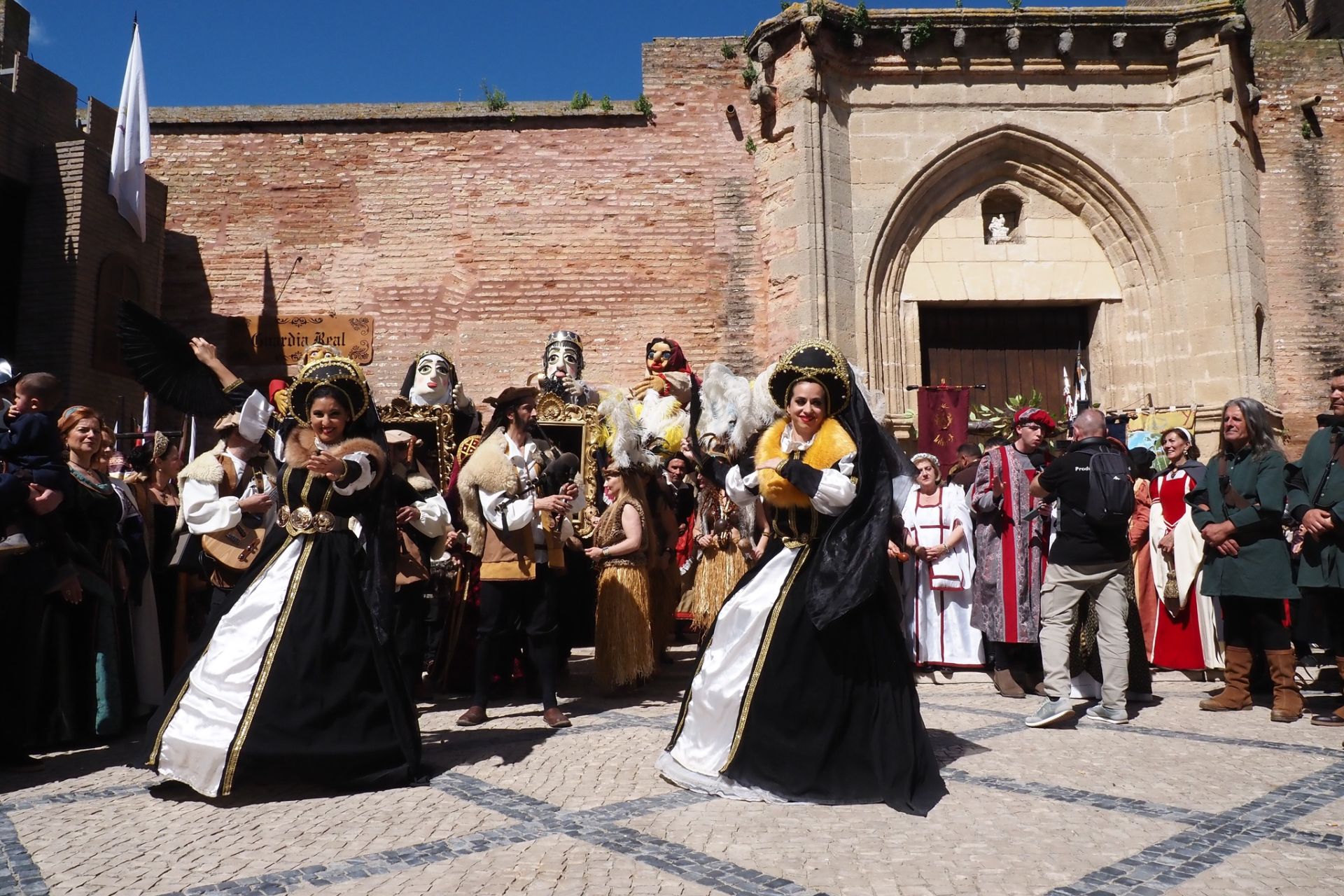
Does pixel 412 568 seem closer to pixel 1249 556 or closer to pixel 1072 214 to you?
pixel 1249 556

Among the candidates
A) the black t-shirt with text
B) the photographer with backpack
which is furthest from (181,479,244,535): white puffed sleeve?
the black t-shirt with text

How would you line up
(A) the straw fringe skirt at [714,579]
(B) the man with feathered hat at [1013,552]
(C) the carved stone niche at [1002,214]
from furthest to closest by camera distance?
1. (C) the carved stone niche at [1002,214]
2. (A) the straw fringe skirt at [714,579]
3. (B) the man with feathered hat at [1013,552]

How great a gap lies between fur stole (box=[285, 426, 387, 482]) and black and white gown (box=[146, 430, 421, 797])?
0.03 metres

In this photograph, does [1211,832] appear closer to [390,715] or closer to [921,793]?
[921,793]

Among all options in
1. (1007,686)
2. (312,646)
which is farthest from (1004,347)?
(312,646)

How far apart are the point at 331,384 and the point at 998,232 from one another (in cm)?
1079

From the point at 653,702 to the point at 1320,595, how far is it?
4159 mm

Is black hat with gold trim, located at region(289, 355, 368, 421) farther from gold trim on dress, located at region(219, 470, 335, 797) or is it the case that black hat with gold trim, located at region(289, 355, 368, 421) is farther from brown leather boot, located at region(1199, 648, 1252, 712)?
brown leather boot, located at region(1199, 648, 1252, 712)

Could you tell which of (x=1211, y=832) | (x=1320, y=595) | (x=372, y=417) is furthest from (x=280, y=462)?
(x=1320, y=595)

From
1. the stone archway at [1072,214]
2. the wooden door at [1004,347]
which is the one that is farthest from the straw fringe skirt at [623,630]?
the wooden door at [1004,347]

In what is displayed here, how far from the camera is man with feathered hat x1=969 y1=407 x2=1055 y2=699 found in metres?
6.83

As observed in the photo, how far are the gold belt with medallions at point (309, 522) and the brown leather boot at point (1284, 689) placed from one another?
5445 mm

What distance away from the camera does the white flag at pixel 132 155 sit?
12227 mm

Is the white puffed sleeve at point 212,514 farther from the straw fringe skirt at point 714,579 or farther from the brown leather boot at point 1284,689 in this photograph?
the brown leather boot at point 1284,689
